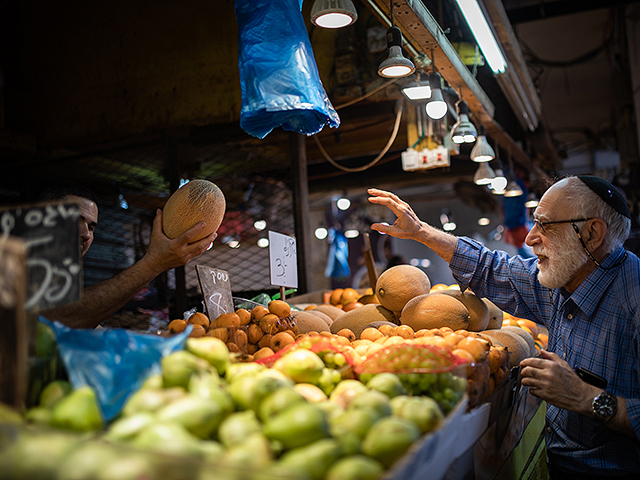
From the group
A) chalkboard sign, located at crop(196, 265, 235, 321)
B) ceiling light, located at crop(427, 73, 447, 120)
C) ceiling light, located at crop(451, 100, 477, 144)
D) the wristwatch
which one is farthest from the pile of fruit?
ceiling light, located at crop(451, 100, 477, 144)

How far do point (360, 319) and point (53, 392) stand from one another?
72.6 inches

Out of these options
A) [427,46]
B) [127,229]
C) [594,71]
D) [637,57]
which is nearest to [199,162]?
[127,229]

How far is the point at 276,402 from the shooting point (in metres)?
1.07

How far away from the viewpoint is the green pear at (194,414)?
0.98m

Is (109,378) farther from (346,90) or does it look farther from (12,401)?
(346,90)

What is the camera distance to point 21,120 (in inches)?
205

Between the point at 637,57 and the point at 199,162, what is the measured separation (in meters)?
5.67

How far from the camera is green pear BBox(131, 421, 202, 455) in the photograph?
2.87 ft

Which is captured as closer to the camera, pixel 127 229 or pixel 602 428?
pixel 602 428

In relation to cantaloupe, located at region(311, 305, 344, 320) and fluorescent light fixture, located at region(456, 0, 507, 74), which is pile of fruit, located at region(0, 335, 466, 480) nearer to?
cantaloupe, located at region(311, 305, 344, 320)

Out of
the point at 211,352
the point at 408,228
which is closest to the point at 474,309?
the point at 408,228

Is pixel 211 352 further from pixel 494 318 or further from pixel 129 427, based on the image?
pixel 494 318

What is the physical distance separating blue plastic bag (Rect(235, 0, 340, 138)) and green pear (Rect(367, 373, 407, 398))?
1.12m

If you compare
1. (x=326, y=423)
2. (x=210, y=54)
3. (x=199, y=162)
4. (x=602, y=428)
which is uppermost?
(x=210, y=54)
